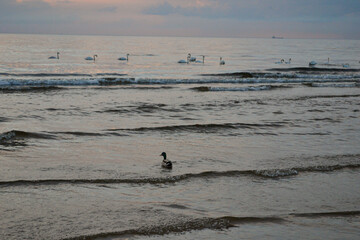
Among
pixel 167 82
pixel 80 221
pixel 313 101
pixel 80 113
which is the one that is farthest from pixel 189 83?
pixel 80 221

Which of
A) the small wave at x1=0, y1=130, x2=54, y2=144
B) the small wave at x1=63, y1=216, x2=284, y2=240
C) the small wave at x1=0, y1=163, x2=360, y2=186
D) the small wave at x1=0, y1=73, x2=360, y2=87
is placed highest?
the small wave at x1=0, y1=73, x2=360, y2=87

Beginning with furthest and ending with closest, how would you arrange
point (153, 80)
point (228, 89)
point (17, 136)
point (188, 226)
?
point (153, 80) → point (228, 89) → point (17, 136) → point (188, 226)

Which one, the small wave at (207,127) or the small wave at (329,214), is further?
the small wave at (207,127)

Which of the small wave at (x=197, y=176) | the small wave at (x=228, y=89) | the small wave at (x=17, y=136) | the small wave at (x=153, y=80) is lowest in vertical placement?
the small wave at (x=197, y=176)

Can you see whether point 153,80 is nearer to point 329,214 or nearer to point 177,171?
point 177,171

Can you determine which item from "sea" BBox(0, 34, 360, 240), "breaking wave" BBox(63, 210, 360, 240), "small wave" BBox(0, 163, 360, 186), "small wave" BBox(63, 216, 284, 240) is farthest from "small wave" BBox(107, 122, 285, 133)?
"small wave" BBox(63, 216, 284, 240)

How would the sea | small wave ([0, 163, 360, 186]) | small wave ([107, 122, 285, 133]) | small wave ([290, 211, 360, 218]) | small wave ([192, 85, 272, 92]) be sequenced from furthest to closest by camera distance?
1. small wave ([192, 85, 272, 92])
2. small wave ([107, 122, 285, 133])
3. small wave ([0, 163, 360, 186])
4. small wave ([290, 211, 360, 218])
5. the sea

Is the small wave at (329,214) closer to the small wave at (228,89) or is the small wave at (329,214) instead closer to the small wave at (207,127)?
the small wave at (207,127)

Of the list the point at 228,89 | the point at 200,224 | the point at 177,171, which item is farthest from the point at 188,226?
the point at 228,89

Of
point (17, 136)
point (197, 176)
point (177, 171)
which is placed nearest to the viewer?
point (197, 176)

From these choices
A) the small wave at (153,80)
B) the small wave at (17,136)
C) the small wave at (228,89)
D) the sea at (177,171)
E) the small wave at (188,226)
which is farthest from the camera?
the small wave at (153,80)

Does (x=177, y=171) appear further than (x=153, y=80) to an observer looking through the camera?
No

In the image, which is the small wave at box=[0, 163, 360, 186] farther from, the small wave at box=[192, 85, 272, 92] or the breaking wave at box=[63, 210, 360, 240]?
the small wave at box=[192, 85, 272, 92]

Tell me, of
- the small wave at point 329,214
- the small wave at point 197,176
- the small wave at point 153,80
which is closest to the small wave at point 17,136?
the small wave at point 197,176
